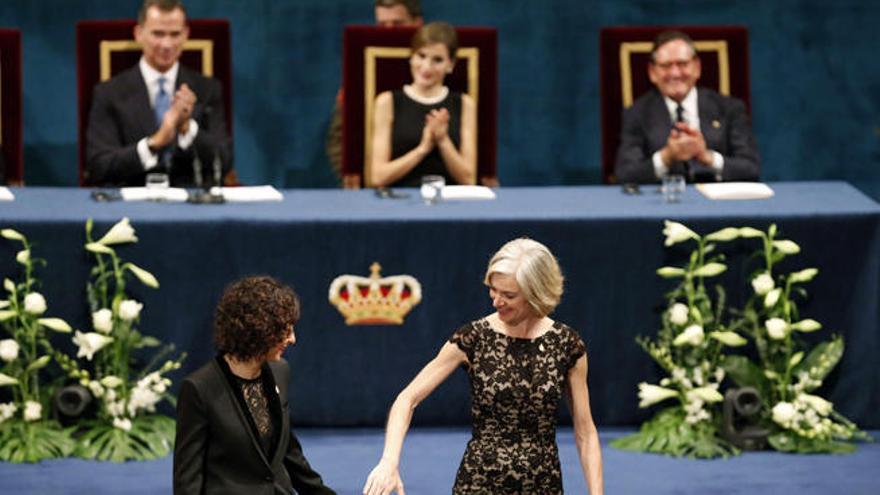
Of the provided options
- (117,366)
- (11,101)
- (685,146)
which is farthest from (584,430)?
(11,101)

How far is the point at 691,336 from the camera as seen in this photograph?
20.1ft

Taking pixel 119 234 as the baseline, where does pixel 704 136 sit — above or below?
above

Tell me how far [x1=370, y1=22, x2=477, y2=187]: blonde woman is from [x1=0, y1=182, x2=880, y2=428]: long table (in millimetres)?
944

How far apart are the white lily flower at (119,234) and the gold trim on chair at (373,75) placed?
1.76 metres

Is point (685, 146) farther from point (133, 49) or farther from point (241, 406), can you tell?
point (241, 406)

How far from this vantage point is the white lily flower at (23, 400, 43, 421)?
239 inches

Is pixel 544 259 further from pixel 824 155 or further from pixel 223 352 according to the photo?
pixel 824 155

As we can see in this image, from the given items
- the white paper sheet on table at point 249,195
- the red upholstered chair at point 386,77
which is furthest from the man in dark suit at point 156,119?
the red upholstered chair at point 386,77

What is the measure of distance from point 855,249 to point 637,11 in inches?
113

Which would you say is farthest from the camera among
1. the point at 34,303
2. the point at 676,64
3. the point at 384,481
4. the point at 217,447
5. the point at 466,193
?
the point at 676,64

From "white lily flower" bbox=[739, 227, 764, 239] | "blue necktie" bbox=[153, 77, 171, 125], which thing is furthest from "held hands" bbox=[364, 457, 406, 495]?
"blue necktie" bbox=[153, 77, 171, 125]

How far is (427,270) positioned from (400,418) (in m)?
2.12

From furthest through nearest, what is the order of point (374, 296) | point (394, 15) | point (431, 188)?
point (394, 15)
point (431, 188)
point (374, 296)

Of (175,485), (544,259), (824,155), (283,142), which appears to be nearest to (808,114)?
(824,155)
